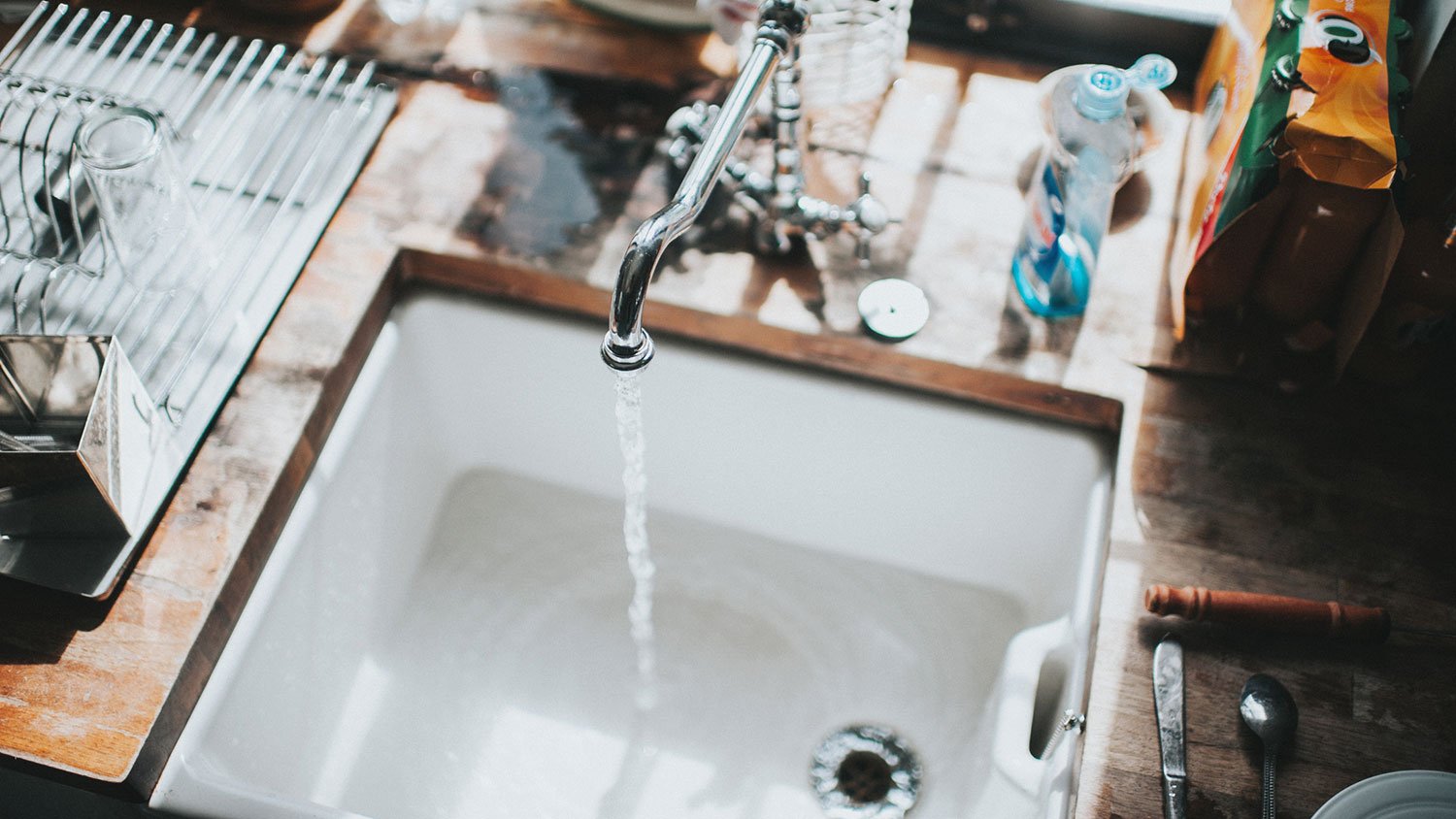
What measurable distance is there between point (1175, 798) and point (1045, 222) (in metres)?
0.45

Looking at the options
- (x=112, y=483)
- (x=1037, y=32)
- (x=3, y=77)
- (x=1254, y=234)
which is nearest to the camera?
(x=112, y=483)

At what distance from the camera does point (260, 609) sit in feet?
2.84

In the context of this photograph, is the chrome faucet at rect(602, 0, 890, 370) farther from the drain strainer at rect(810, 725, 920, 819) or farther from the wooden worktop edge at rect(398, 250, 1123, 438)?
the drain strainer at rect(810, 725, 920, 819)

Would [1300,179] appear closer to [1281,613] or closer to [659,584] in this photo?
[1281,613]

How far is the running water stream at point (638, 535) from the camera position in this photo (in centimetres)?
86

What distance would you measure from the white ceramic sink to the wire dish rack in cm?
11

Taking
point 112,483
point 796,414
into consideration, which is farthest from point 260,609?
point 796,414

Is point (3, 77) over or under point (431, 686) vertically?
over

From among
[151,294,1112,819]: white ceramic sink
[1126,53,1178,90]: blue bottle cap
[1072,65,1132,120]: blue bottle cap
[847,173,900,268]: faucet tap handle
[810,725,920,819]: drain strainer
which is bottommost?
[810,725,920,819]: drain strainer

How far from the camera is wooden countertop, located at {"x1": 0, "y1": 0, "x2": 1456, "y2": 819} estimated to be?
768 millimetres

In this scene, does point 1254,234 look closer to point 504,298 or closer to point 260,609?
point 504,298

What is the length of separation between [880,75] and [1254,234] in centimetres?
40

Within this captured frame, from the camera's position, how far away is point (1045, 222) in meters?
0.93

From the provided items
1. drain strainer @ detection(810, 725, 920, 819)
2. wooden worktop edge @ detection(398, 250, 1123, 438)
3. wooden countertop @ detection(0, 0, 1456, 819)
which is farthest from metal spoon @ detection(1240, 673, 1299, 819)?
drain strainer @ detection(810, 725, 920, 819)
